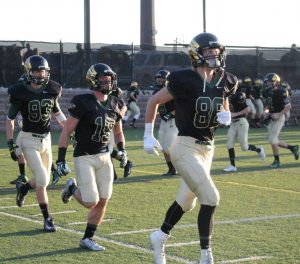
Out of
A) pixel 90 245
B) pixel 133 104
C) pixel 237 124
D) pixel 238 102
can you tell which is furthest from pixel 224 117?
pixel 133 104

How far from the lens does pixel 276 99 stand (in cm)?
1454

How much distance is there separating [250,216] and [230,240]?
57.5 inches

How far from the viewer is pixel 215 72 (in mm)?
6473

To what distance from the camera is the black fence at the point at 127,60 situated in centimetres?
2597

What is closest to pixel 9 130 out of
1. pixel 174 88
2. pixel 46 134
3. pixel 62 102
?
pixel 46 134

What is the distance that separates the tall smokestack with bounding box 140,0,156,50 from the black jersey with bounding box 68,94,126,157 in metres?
28.8

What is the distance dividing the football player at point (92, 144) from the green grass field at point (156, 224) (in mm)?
473

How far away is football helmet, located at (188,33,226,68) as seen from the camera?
6328 mm

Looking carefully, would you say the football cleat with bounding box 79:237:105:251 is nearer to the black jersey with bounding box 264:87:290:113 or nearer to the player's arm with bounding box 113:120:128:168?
the player's arm with bounding box 113:120:128:168

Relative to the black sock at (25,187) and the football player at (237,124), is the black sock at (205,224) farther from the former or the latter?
the football player at (237,124)

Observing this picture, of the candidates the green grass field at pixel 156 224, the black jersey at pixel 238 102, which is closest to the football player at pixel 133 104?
the black jersey at pixel 238 102

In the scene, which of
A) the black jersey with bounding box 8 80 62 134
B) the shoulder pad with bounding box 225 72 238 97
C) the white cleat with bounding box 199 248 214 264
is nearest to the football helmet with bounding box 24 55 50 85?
the black jersey with bounding box 8 80 62 134

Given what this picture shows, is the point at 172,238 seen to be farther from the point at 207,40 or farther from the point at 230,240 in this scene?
the point at 207,40

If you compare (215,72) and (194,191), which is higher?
(215,72)
